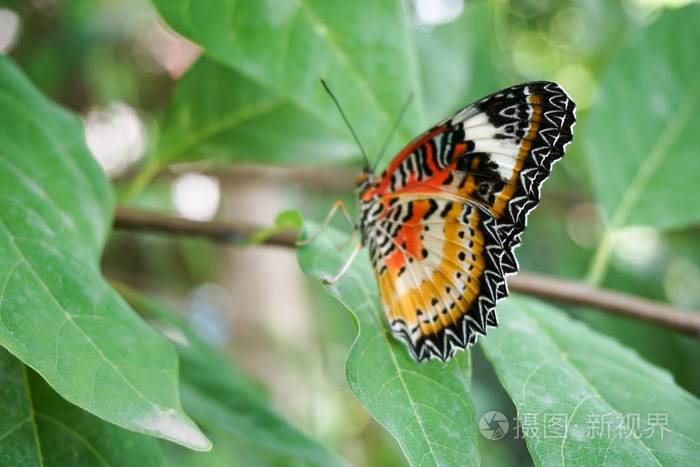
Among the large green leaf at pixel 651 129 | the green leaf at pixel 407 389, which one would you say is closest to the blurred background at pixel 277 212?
the large green leaf at pixel 651 129

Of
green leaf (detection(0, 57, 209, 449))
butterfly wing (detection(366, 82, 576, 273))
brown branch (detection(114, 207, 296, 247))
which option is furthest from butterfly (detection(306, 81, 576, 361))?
green leaf (detection(0, 57, 209, 449))

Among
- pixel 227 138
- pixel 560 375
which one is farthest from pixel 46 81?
pixel 560 375

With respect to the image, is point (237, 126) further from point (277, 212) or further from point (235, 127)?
point (277, 212)

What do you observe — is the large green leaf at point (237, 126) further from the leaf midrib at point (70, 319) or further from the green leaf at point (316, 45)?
the leaf midrib at point (70, 319)

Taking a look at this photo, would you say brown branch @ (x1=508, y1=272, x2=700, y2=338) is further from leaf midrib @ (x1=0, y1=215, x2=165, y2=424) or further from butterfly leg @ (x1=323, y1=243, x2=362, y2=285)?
leaf midrib @ (x1=0, y1=215, x2=165, y2=424)

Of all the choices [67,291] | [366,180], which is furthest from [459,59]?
[67,291]

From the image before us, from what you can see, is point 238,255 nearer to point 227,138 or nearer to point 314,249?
point 227,138
